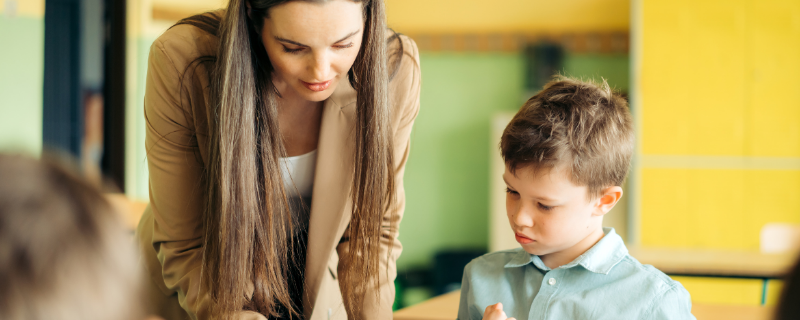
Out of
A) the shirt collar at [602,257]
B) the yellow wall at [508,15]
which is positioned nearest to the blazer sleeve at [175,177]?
the shirt collar at [602,257]

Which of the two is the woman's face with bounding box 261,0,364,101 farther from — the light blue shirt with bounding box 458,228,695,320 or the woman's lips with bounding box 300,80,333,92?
the light blue shirt with bounding box 458,228,695,320

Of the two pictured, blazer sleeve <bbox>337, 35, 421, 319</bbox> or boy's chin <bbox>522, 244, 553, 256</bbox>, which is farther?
blazer sleeve <bbox>337, 35, 421, 319</bbox>

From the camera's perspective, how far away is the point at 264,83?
107 cm

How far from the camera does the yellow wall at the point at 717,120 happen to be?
3605mm

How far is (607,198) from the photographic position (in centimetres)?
105

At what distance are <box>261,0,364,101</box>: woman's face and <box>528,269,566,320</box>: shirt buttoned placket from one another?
0.51 m

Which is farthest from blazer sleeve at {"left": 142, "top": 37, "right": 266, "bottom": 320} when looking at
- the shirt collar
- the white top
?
the shirt collar

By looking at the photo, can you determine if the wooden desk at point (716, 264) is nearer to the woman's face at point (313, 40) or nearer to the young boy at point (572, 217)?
the young boy at point (572, 217)

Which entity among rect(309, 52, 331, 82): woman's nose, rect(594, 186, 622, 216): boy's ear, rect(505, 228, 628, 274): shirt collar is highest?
rect(309, 52, 331, 82): woman's nose

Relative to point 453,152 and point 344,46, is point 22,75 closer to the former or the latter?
point 344,46

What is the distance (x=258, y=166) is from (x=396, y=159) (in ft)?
0.93

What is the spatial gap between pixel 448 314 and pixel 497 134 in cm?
277

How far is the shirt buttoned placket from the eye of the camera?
1.04m

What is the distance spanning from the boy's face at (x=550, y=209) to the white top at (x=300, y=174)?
39 cm
